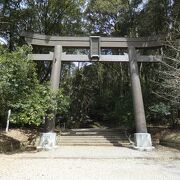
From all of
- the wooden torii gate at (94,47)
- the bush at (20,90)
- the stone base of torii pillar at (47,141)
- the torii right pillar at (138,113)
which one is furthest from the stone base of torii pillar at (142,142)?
the bush at (20,90)

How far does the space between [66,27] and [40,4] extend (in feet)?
8.38

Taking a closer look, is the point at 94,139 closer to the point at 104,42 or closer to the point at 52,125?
the point at 52,125

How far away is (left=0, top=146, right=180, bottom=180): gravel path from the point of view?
740 cm

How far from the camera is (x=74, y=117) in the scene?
2609cm

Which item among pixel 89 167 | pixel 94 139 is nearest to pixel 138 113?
pixel 94 139

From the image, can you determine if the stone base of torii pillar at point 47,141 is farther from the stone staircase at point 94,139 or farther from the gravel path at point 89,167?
the gravel path at point 89,167

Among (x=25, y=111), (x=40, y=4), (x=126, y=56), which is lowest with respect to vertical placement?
(x=25, y=111)

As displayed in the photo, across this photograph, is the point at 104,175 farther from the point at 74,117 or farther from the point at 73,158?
the point at 74,117

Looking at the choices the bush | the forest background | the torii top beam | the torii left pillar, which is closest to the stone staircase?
the forest background

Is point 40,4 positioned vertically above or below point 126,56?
above

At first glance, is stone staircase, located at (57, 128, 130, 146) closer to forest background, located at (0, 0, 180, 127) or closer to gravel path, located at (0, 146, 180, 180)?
forest background, located at (0, 0, 180, 127)

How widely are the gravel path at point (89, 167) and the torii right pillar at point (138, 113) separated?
271 centimetres

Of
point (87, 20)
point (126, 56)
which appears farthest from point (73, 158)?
point (87, 20)

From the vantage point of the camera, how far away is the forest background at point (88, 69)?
1173cm
